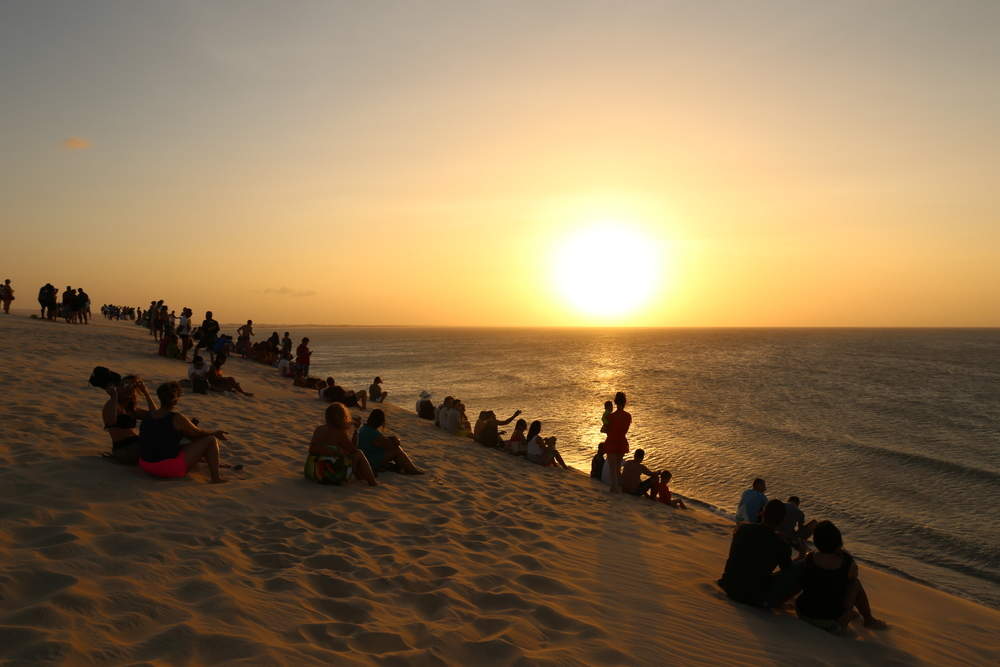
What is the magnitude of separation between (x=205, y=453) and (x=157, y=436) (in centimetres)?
62

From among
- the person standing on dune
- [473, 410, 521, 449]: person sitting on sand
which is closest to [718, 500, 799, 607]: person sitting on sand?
[473, 410, 521, 449]: person sitting on sand

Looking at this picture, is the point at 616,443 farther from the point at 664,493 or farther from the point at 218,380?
the point at 218,380

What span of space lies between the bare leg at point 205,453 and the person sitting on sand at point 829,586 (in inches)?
272

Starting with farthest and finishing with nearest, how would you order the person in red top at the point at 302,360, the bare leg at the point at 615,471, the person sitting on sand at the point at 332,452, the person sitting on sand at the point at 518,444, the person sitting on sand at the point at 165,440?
1. the person in red top at the point at 302,360
2. the person sitting on sand at the point at 518,444
3. the bare leg at the point at 615,471
4. the person sitting on sand at the point at 332,452
5. the person sitting on sand at the point at 165,440

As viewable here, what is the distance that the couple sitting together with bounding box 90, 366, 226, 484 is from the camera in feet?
21.9

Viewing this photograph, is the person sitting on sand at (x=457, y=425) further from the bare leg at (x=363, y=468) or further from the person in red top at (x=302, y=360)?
the person in red top at (x=302, y=360)

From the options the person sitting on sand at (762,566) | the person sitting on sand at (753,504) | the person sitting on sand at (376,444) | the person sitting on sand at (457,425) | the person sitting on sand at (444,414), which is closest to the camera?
the person sitting on sand at (762,566)

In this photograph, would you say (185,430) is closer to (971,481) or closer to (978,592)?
(978,592)

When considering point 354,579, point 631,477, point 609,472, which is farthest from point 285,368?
point 354,579

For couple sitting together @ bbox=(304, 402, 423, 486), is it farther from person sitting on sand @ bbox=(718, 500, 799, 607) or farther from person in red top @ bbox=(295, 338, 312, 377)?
person in red top @ bbox=(295, 338, 312, 377)

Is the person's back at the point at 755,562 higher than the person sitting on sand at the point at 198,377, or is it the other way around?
the person sitting on sand at the point at 198,377

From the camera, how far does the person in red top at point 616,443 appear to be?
1154 centimetres

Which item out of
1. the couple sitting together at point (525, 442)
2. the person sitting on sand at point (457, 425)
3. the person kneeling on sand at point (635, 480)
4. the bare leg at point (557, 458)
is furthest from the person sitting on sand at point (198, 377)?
the person kneeling on sand at point (635, 480)

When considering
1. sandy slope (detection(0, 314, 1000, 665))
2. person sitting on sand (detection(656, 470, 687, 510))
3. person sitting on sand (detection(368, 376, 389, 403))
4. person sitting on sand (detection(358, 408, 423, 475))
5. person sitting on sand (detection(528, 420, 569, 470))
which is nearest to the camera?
sandy slope (detection(0, 314, 1000, 665))
